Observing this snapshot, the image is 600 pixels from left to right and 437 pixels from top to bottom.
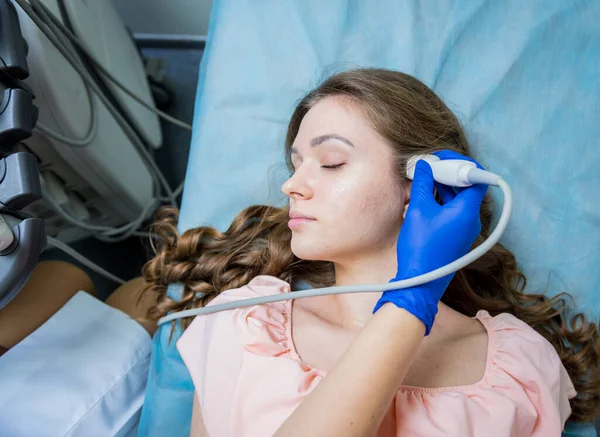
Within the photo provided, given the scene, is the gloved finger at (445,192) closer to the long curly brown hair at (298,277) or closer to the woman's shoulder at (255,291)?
the long curly brown hair at (298,277)

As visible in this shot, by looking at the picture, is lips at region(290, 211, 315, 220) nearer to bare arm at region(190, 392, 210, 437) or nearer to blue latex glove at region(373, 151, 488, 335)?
blue latex glove at region(373, 151, 488, 335)

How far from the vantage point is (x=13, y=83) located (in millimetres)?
807

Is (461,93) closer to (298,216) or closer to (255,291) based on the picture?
(298,216)

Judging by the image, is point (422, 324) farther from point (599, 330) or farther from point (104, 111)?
point (104, 111)

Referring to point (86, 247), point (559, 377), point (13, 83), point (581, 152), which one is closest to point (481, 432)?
point (559, 377)

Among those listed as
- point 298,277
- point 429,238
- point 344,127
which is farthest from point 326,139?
point 298,277

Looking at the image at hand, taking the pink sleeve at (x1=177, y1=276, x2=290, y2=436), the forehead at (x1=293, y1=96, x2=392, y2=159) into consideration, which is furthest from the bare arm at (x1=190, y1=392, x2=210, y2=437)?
the forehead at (x1=293, y1=96, x2=392, y2=159)

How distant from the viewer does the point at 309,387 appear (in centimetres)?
79

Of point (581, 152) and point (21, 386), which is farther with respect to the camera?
point (581, 152)

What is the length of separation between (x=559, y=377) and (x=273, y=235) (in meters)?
0.63

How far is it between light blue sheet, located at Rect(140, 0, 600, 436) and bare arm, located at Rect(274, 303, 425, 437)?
483mm

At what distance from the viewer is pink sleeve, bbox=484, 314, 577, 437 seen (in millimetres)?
807

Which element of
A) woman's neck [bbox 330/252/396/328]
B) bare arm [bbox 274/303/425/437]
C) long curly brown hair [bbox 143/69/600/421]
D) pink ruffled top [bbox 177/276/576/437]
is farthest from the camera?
long curly brown hair [bbox 143/69/600/421]

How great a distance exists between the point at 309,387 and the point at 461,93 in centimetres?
77
